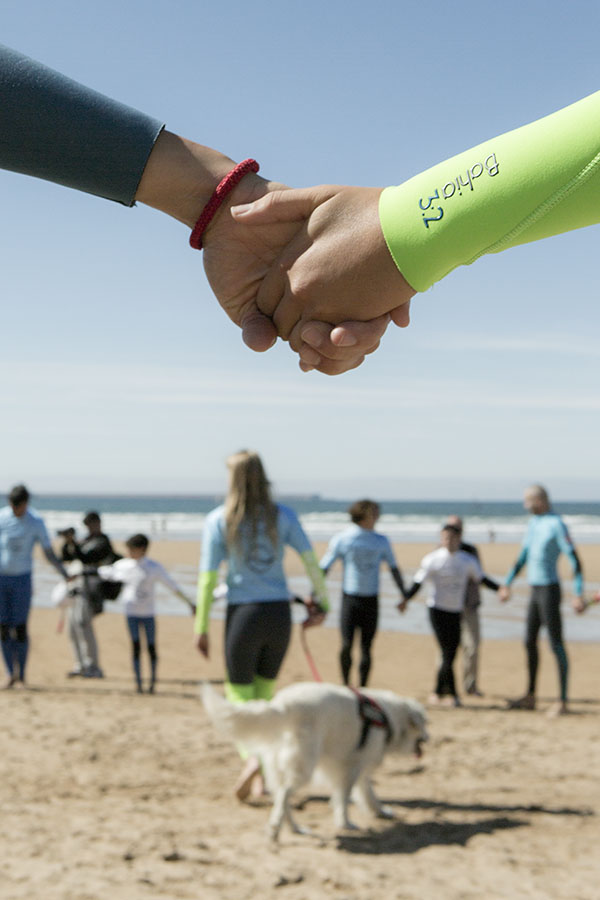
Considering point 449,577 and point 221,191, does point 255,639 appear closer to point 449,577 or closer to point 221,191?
point 449,577

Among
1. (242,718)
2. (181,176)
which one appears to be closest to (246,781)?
(242,718)

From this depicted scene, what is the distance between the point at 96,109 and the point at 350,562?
6.82 m

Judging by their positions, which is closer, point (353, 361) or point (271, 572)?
point (353, 361)

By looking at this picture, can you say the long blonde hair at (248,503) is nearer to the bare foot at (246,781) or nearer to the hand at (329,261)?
the bare foot at (246,781)

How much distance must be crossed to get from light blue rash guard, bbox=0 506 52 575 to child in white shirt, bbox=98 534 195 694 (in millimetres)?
828

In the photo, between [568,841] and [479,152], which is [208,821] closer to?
[568,841]

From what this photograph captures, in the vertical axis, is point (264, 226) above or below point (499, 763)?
above

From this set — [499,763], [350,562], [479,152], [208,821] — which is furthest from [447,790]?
[479,152]

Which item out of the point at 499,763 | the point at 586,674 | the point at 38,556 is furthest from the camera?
the point at 38,556

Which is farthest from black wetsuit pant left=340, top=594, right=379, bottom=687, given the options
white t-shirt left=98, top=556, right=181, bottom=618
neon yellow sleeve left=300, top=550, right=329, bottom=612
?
neon yellow sleeve left=300, top=550, right=329, bottom=612

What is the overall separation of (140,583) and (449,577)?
312cm

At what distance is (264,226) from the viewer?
210 centimetres

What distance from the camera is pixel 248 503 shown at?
5699 millimetres

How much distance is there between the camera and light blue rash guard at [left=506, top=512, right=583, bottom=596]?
806 cm
